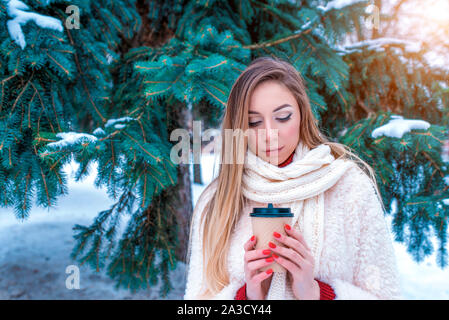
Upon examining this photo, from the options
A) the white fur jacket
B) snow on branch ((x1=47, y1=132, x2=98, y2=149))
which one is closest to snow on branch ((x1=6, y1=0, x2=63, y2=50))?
snow on branch ((x1=47, y1=132, x2=98, y2=149))

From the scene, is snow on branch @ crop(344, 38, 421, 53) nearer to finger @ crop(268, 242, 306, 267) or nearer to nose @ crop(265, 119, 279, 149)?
nose @ crop(265, 119, 279, 149)

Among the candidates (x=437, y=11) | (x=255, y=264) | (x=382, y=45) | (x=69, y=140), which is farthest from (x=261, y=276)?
(x=437, y=11)

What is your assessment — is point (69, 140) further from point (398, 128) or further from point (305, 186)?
point (398, 128)

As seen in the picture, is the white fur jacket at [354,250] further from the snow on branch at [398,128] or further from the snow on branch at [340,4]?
the snow on branch at [340,4]

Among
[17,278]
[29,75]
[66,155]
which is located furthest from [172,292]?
[29,75]

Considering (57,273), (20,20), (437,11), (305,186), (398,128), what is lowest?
(57,273)

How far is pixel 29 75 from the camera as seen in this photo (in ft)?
6.17

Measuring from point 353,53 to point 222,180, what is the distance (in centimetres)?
203

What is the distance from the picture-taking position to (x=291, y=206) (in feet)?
3.84

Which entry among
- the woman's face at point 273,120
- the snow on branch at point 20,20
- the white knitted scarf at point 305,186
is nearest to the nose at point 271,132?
the woman's face at point 273,120

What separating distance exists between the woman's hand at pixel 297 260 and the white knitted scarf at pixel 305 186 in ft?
0.47

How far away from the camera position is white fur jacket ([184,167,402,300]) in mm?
1110

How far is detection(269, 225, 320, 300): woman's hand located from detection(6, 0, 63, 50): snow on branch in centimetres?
180

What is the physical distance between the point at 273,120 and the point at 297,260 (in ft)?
1.78
